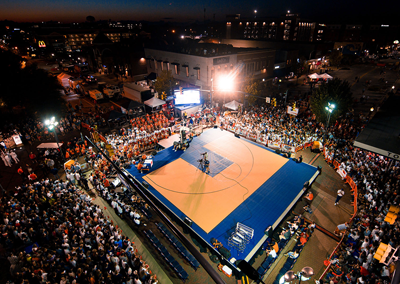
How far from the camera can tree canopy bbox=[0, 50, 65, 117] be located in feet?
75.8

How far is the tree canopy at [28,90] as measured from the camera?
75.8 feet

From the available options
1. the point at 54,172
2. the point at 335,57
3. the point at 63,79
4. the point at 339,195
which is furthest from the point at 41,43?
the point at 339,195

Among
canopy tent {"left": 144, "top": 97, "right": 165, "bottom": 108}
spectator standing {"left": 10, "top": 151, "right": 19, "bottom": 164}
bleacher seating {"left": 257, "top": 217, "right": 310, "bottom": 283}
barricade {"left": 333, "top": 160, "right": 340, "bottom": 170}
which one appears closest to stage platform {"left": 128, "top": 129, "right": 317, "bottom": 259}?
bleacher seating {"left": 257, "top": 217, "right": 310, "bottom": 283}

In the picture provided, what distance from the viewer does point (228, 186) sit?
16.3m

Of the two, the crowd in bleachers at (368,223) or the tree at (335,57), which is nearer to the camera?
the crowd in bleachers at (368,223)

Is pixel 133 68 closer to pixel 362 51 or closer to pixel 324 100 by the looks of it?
pixel 324 100

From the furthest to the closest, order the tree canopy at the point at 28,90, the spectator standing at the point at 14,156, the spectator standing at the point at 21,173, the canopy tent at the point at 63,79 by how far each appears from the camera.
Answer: the canopy tent at the point at 63,79
the tree canopy at the point at 28,90
the spectator standing at the point at 14,156
the spectator standing at the point at 21,173

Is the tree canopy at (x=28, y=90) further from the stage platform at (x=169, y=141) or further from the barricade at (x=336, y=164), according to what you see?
the barricade at (x=336, y=164)

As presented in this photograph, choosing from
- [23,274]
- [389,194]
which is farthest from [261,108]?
[23,274]

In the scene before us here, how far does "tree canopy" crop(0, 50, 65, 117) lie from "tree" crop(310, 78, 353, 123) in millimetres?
32658

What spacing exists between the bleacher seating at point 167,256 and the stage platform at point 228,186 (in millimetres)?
2123

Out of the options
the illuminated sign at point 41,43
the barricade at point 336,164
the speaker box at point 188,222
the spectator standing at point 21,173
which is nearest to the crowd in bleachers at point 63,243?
the speaker box at point 188,222

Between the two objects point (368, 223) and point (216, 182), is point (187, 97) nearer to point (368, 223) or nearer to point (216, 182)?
point (216, 182)

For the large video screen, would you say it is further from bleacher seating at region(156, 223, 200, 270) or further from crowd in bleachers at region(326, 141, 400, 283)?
crowd in bleachers at region(326, 141, 400, 283)
